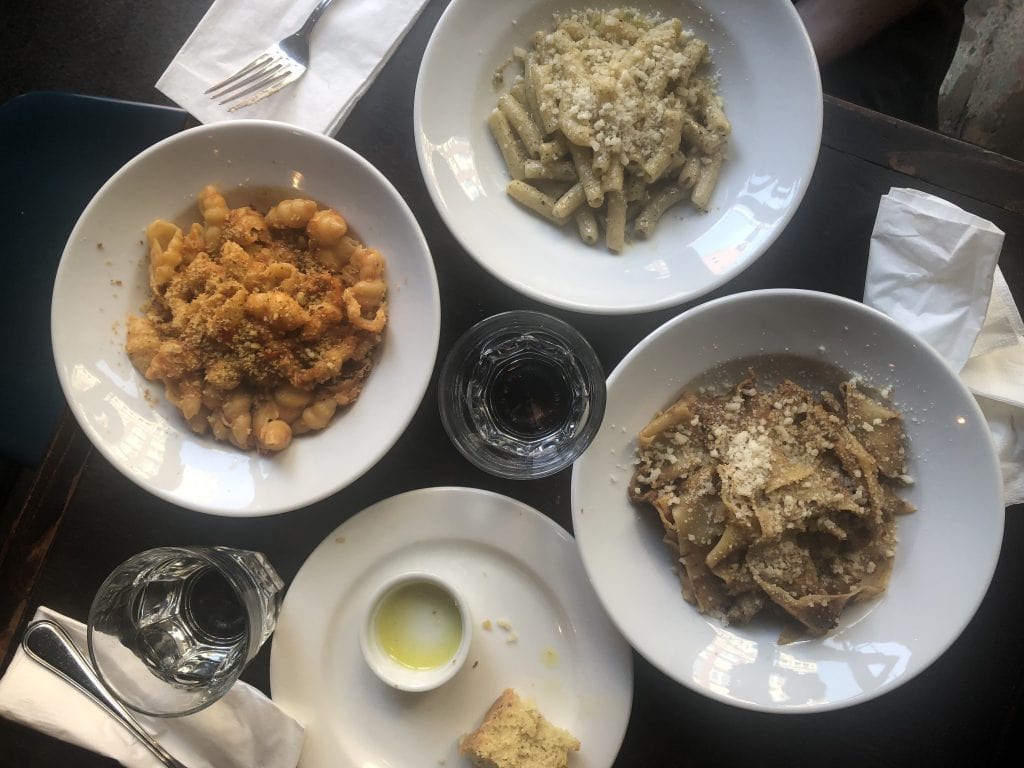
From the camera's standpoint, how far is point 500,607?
4.43ft

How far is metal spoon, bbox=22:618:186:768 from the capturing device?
1311 millimetres

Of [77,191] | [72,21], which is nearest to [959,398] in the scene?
[77,191]

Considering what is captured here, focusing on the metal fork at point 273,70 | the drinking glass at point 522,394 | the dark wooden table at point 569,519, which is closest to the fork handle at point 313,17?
the metal fork at point 273,70

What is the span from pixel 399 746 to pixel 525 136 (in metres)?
1.06

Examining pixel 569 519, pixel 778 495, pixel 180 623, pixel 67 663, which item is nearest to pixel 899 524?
pixel 778 495

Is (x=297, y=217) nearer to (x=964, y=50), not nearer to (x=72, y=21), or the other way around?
(x=72, y=21)

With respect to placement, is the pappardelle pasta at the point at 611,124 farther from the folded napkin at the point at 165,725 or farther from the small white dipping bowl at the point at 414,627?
the folded napkin at the point at 165,725

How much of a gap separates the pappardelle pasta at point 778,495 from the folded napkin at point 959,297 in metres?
0.19

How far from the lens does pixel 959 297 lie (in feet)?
4.39

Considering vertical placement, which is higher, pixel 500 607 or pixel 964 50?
pixel 964 50

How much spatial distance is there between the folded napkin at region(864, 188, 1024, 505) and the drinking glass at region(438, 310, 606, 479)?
53 centimetres

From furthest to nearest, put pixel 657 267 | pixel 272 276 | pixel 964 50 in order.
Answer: pixel 964 50 < pixel 657 267 < pixel 272 276

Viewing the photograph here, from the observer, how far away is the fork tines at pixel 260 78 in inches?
52.7

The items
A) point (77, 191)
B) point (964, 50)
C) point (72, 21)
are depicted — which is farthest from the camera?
point (72, 21)
